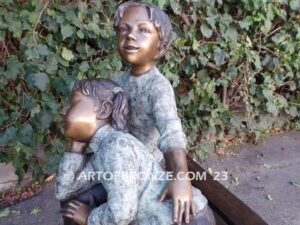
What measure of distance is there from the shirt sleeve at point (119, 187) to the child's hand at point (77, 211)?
4 cm

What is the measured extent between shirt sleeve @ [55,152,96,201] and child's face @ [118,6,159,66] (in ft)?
1.39

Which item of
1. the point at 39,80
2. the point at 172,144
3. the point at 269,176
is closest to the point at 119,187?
the point at 172,144

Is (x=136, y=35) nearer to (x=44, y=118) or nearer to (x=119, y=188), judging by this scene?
(x=119, y=188)

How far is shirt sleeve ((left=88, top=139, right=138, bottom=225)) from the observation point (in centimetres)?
79

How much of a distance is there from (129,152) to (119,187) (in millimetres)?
114

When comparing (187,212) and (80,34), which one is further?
(80,34)

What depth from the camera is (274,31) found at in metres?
2.48

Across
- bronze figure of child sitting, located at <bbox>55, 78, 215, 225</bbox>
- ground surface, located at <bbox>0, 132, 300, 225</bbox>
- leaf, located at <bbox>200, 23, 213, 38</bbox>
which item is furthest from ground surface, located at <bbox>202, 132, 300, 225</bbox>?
bronze figure of child sitting, located at <bbox>55, 78, 215, 225</bbox>

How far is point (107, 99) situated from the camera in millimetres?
926

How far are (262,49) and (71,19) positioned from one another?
6.28 ft

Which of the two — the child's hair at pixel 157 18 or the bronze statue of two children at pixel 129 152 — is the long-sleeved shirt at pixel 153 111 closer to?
the bronze statue of two children at pixel 129 152

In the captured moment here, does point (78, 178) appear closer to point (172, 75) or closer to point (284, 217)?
point (172, 75)

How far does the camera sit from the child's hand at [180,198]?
30.3 inches

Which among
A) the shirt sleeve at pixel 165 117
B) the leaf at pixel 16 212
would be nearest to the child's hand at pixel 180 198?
the shirt sleeve at pixel 165 117
